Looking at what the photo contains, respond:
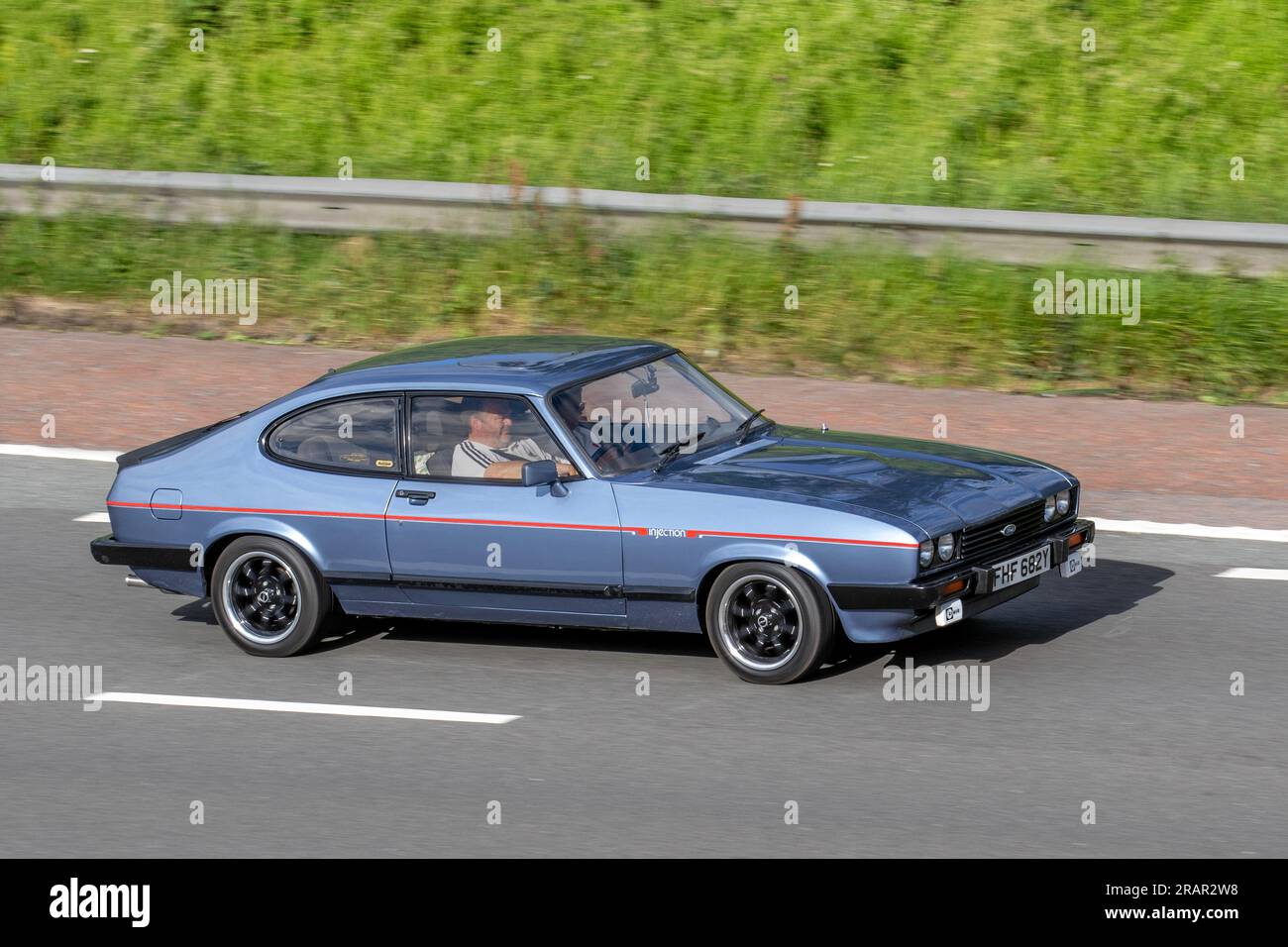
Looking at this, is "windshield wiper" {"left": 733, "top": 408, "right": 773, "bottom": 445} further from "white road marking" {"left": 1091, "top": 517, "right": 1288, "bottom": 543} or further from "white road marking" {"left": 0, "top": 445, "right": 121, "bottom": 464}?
"white road marking" {"left": 0, "top": 445, "right": 121, "bottom": 464}

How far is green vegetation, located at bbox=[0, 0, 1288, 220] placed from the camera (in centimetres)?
1639

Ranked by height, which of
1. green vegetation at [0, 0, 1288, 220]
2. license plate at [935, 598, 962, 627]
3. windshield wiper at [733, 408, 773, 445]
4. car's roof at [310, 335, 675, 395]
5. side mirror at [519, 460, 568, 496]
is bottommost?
license plate at [935, 598, 962, 627]

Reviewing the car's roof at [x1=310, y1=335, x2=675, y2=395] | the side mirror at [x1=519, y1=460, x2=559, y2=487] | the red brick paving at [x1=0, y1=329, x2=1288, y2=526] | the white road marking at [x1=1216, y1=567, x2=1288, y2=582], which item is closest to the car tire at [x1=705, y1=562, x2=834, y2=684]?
the side mirror at [x1=519, y1=460, x2=559, y2=487]

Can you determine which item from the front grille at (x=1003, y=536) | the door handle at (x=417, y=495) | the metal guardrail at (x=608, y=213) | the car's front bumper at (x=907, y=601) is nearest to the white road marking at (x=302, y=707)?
the door handle at (x=417, y=495)

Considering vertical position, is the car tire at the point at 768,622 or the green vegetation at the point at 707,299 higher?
the green vegetation at the point at 707,299

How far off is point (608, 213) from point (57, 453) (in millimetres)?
5112

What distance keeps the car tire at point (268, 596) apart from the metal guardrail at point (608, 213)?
7257mm

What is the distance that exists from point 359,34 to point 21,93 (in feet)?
11.9

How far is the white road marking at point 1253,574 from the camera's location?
9.63 meters

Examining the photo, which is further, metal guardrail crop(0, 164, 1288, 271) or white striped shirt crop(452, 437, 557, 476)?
metal guardrail crop(0, 164, 1288, 271)

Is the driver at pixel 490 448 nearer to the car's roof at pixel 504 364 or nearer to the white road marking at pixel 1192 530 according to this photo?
the car's roof at pixel 504 364

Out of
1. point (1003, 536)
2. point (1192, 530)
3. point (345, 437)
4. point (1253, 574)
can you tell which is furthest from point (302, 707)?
point (1192, 530)

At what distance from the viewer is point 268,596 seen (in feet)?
28.9
